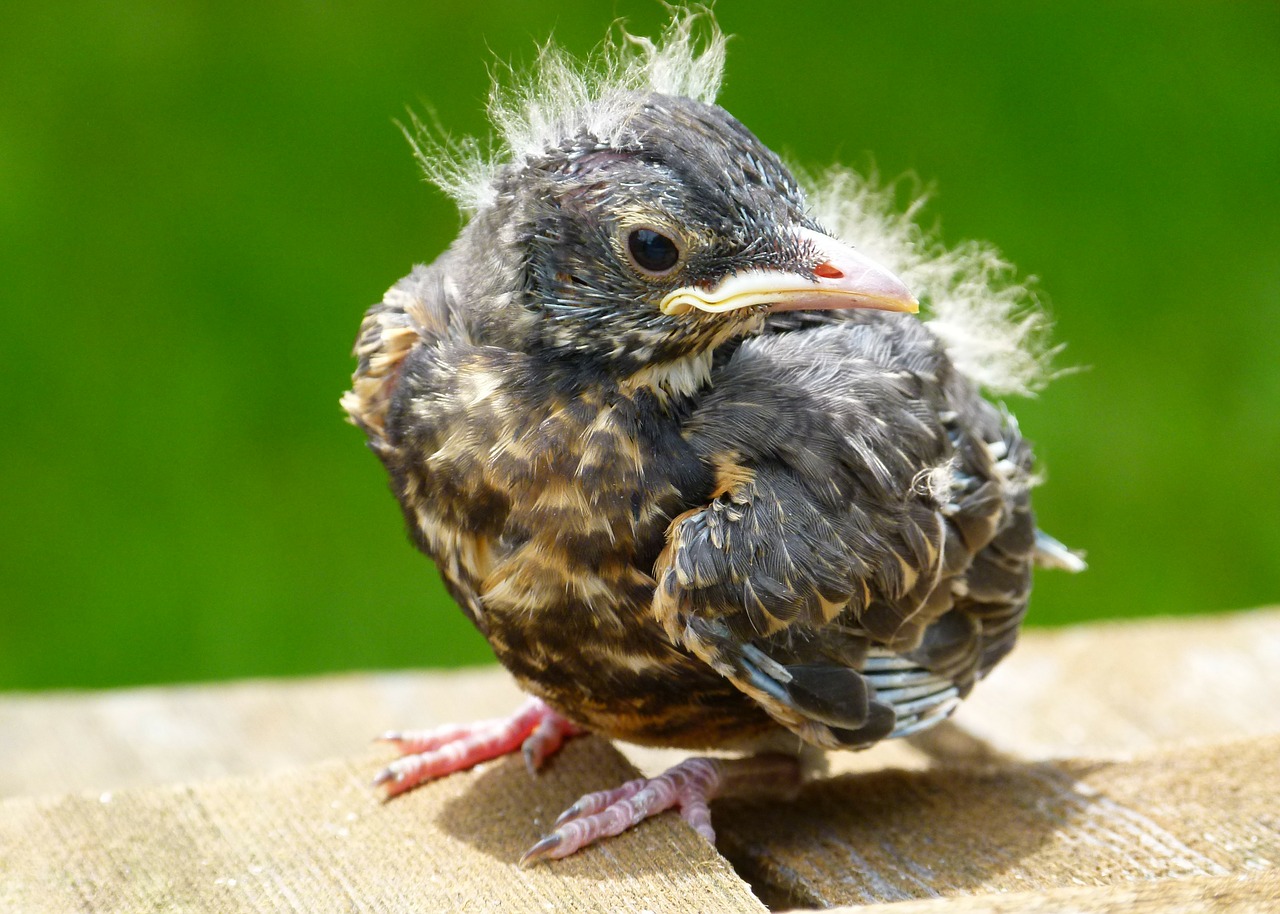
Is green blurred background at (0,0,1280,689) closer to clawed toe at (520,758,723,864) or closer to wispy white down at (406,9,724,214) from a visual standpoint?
wispy white down at (406,9,724,214)

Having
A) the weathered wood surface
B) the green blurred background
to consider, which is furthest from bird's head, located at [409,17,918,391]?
the green blurred background

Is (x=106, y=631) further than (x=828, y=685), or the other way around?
(x=106, y=631)

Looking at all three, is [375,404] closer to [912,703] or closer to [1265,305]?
[912,703]

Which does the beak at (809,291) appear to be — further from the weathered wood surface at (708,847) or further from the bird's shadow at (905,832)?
the bird's shadow at (905,832)

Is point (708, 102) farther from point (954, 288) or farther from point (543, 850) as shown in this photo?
point (543, 850)

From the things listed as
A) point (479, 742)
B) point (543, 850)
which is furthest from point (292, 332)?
point (543, 850)

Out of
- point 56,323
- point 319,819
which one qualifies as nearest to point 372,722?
point 319,819
